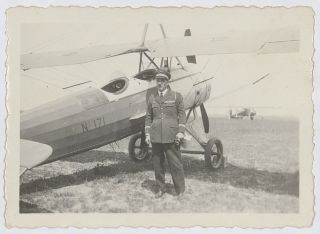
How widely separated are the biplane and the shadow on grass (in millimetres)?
267

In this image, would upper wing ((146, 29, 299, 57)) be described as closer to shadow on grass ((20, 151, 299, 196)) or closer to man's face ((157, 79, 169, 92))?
man's face ((157, 79, 169, 92))

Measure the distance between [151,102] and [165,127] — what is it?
38 centimetres

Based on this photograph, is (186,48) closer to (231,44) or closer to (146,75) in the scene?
(231,44)

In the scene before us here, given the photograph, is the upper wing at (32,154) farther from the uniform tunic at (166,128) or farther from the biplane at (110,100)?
the uniform tunic at (166,128)

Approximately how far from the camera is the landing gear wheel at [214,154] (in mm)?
6781

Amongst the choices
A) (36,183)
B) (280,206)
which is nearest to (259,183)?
(280,206)

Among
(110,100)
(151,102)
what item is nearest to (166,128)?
(151,102)

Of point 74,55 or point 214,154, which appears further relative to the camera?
point 214,154

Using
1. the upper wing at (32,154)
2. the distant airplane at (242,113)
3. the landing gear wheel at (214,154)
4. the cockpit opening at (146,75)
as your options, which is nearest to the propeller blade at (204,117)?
the distant airplane at (242,113)

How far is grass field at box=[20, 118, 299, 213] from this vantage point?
19.2 feet

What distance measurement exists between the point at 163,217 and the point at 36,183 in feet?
5.86

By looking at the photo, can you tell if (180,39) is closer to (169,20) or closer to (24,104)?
(169,20)

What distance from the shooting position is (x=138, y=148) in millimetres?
7328

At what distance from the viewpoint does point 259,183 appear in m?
6.26
